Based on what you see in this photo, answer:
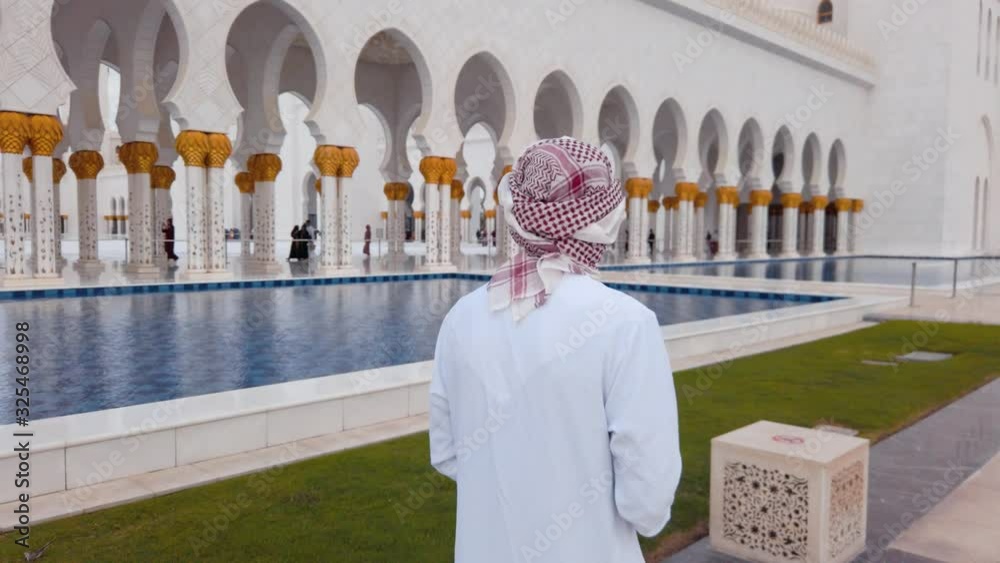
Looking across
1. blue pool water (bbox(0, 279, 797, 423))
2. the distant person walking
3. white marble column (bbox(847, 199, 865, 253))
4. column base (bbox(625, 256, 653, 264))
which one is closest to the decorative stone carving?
blue pool water (bbox(0, 279, 797, 423))

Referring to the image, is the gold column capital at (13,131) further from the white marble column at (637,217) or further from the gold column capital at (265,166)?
the white marble column at (637,217)

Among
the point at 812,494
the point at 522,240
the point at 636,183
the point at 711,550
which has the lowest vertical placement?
the point at 711,550

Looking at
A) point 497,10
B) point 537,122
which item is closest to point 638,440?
point 497,10

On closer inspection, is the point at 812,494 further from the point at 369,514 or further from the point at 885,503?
the point at 369,514

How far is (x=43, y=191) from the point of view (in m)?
7.71

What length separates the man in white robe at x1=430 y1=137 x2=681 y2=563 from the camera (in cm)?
101

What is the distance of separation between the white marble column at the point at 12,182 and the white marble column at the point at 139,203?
195 centimetres

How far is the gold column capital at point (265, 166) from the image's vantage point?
10352mm

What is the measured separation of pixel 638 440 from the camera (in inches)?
39.1

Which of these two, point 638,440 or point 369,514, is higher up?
point 638,440

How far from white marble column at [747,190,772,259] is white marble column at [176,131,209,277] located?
39.7 ft

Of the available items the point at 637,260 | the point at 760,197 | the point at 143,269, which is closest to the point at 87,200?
the point at 143,269

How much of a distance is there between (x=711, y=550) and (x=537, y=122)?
50.9ft

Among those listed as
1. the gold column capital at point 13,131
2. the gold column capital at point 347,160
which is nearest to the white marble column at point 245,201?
the gold column capital at point 347,160
